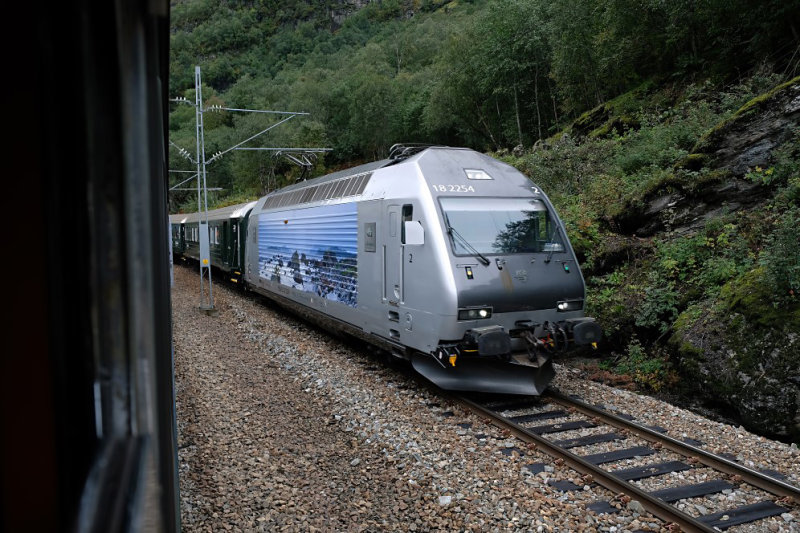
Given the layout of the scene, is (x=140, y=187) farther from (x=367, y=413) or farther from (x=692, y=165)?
(x=692, y=165)

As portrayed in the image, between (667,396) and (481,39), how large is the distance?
28002mm

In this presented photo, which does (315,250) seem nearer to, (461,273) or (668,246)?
(461,273)

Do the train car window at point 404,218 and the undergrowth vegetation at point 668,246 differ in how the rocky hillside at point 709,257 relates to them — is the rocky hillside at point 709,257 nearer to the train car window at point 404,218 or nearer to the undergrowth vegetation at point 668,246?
the undergrowth vegetation at point 668,246

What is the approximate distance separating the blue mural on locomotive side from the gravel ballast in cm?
145

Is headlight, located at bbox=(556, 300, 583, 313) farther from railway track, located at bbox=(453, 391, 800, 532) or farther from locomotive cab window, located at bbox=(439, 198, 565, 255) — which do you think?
railway track, located at bbox=(453, 391, 800, 532)

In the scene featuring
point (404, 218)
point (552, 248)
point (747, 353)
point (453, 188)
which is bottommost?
point (747, 353)

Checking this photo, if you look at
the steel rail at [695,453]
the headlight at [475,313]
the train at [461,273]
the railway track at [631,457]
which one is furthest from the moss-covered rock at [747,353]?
the headlight at [475,313]

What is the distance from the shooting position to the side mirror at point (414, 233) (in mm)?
7520

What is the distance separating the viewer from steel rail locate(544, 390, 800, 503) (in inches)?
198

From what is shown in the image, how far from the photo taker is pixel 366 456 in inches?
240

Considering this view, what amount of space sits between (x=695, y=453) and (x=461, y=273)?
3.20 meters

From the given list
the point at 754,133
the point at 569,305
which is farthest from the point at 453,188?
the point at 754,133

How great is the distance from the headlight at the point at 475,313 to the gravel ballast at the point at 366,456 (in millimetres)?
1255

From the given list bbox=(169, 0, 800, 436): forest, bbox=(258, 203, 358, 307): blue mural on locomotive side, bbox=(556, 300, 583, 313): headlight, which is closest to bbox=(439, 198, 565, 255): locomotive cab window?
bbox=(556, 300, 583, 313): headlight
